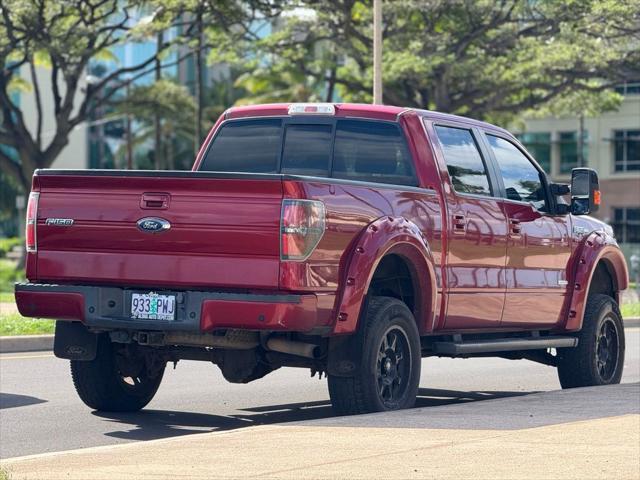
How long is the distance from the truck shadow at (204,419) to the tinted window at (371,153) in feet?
6.06

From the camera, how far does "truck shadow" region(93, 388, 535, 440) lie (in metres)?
9.77

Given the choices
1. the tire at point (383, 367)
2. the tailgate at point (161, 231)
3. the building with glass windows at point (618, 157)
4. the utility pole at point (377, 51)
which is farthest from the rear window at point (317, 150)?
the building with glass windows at point (618, 157)

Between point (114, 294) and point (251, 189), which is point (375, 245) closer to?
point (251, 189)

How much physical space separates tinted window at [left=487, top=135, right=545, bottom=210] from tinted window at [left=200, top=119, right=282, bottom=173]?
1778 millimetres

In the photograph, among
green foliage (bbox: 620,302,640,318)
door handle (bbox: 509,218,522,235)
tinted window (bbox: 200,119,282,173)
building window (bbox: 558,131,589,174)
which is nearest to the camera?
tinted window (bbox: 200,119,282,173)

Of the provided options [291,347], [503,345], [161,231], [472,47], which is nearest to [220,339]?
[291,347]

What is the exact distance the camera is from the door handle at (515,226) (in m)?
11.2

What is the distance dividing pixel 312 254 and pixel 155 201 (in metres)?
1.07

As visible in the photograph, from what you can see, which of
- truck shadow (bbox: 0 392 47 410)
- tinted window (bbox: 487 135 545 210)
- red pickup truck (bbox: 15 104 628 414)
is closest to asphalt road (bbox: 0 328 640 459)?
truck shadow (bbox: 0 392 47 410)

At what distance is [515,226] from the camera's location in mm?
11289

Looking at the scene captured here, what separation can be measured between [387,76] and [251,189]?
28.9 meters

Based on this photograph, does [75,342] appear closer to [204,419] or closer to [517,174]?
[204,419]

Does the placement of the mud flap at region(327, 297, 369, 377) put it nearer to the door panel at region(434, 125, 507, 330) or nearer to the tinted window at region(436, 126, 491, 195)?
the door panel at region(434, 125, 507, 330)

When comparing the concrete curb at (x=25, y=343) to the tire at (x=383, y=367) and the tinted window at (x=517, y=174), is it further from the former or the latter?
the tire at (x=383, y=367)
